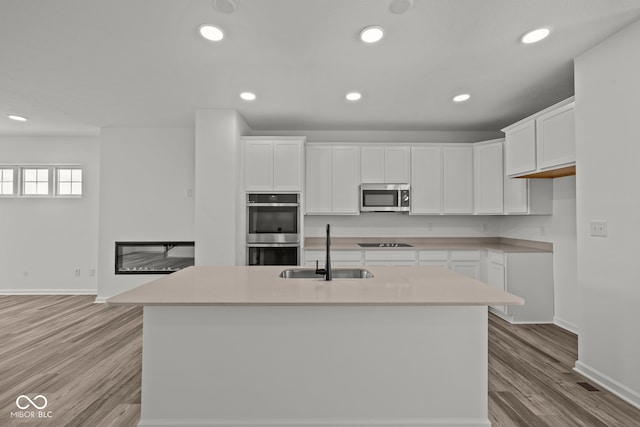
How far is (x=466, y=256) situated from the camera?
14.3 ft

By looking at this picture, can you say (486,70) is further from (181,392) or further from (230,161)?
(181,392)

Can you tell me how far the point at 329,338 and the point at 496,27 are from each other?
2437 millimetres

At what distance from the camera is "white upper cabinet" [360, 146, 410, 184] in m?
4.63

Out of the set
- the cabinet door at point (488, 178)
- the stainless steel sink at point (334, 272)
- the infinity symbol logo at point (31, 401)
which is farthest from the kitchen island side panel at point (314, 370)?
the cabinet door at point (488, 178)

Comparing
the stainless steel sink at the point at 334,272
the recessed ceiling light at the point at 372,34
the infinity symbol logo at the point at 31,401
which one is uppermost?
the recessed ceiling light at the point at 372,34

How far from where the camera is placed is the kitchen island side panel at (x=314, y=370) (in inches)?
73.0

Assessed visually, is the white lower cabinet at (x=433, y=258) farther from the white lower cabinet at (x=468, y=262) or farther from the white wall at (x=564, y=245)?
the white wall at (x=564, y=245)

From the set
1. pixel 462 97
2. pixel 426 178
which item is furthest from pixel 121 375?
pixel 462 97

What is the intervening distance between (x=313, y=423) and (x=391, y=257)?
2.73m

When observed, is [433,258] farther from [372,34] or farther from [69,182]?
[69,182]

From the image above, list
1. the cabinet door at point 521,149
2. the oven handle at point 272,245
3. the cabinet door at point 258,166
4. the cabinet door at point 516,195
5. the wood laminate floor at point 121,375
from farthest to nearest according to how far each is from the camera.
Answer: the cabinet door at point 258,166 → the oven handle at point 272,245 → the cabinet door at point 516,195 → the cabinet door at point 521,149 → the wood laminate floor at point 121,375

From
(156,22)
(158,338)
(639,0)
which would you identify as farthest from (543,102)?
(158,338)

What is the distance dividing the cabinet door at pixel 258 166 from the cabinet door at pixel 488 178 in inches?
114

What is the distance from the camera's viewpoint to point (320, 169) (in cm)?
462
